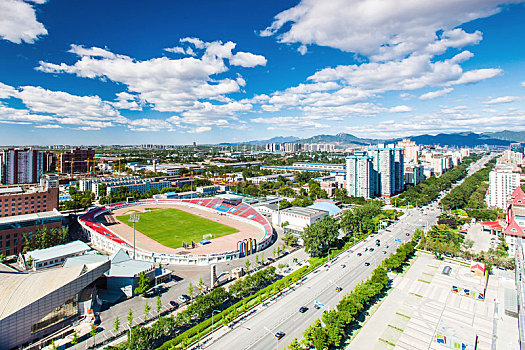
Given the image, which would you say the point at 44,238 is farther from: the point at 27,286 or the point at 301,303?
the point at 301,303

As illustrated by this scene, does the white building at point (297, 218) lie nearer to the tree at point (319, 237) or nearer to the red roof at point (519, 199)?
the tree at point (319, 237)

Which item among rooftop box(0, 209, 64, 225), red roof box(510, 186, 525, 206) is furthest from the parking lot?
rooftop box(0, 209, 64, 225)

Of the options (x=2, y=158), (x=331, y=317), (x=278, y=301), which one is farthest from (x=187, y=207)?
(x=2, y=158)

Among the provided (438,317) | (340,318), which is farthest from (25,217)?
(438,317)

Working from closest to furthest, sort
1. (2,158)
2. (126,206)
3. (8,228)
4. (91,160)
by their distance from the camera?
(8,228), (126,206), (2,158), (91,160)

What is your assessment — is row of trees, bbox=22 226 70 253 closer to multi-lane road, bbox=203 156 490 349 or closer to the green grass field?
the green grass field

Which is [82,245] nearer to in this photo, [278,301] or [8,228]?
[8,228]
